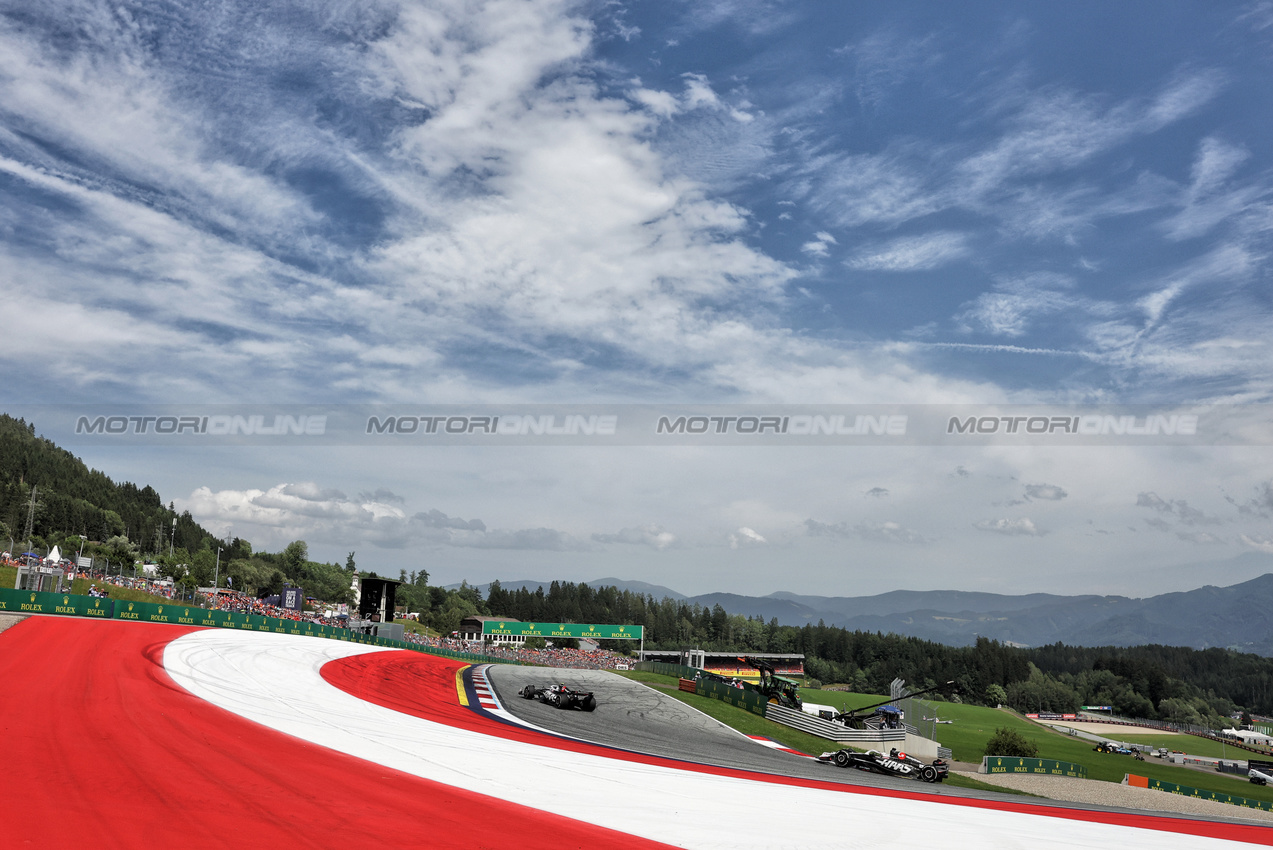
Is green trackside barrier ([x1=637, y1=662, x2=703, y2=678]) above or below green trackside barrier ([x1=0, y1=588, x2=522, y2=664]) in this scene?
below

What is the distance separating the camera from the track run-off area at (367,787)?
9.51m

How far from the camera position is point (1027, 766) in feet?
152

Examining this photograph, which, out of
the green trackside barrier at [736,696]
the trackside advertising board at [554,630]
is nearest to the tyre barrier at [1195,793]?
the green trackside barrier at [736,696]

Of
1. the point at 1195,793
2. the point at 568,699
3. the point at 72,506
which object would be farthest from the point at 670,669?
the point at 72,506

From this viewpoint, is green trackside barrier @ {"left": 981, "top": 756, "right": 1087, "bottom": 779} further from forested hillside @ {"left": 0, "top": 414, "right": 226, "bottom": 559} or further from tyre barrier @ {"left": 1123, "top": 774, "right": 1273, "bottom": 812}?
forested hillside @ {"left": 0, "top": 414, "right": 226, "bottom": 559}

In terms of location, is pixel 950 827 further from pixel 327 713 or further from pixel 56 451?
pixel 56 451

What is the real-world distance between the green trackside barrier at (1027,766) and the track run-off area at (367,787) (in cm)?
2658

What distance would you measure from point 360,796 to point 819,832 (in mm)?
8044

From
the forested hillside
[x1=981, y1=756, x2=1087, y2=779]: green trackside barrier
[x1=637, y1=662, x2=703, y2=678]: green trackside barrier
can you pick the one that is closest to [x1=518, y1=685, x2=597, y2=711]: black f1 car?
[x1=981, y1=756, x2=1087, y2=779]: green trackside barrier

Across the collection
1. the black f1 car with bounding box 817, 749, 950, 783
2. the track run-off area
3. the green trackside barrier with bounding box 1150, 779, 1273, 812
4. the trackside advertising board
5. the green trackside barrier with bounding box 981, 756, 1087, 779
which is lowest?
the trackside advertising board

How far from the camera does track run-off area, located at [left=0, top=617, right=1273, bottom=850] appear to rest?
9.51m

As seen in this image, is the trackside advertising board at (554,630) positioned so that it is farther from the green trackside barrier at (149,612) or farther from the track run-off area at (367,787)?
the track run-off area at (367,787)

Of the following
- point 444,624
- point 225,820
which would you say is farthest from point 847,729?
point 444,624

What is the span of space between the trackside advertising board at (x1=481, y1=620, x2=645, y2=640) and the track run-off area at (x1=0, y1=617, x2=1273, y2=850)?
97.7 meters
